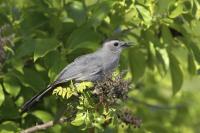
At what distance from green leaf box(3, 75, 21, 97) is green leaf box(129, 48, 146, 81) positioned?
1064mm

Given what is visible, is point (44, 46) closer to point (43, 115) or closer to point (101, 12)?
point (101, 12)

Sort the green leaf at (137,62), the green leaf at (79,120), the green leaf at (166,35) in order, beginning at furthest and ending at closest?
1. the green leaf at (137,62)
2. the green leaf at (166,35)
3. the green leaf at (79,120)

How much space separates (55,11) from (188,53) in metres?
1.20

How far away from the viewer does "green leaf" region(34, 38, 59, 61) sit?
493 cm

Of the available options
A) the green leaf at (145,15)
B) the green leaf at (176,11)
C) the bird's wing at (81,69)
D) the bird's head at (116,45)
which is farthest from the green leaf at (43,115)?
the green leaf at (176,11)

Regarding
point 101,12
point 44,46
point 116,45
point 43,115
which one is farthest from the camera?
point 116,45

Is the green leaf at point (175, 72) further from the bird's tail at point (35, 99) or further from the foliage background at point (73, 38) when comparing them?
the bird's tail at point (35, 99)

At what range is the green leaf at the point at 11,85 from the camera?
510 cm

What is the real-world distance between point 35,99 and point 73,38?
57 centimetres

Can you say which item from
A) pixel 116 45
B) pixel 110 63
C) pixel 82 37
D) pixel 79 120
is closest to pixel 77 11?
pixel 82 37

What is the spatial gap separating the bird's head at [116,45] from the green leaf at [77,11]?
0.90 feet

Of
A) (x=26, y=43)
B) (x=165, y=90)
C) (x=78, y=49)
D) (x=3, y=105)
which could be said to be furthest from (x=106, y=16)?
(x=165, y=90)

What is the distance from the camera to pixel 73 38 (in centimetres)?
524

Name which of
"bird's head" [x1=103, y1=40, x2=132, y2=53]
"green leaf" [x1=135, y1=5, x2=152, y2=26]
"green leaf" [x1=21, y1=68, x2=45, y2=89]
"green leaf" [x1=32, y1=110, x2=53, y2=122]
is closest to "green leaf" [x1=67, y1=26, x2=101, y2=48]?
"bird's head" [x1=103, y1=40, x2=132, y2=53]
